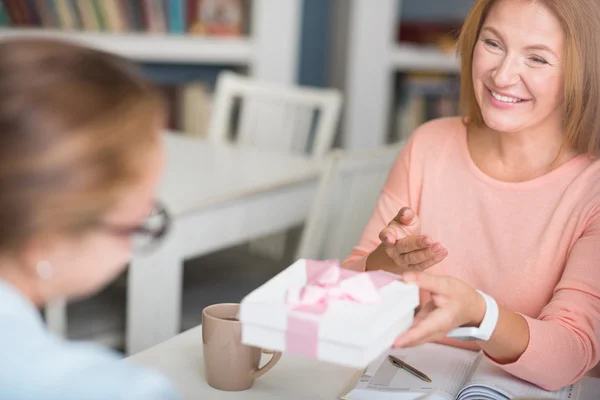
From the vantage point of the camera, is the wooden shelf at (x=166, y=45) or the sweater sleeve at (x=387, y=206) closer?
the sweater sleeve at (x=387, y=206)

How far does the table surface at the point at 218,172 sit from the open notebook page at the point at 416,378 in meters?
0.88

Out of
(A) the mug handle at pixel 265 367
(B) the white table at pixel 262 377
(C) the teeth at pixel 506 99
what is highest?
(C) the teeth at pixel 506 99

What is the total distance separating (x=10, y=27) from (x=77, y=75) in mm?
2744

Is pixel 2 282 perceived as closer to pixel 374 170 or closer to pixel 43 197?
pixel 43 197

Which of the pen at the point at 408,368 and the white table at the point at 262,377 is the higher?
the pen at the point at 408,368

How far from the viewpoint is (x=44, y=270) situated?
2.55 feet

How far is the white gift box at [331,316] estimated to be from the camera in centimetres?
90

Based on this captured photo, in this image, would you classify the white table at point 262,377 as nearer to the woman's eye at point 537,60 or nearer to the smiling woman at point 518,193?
the smiling woman at point 518,193

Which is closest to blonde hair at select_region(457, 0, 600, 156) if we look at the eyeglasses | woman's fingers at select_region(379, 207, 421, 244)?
woman's fingers at select_region(379, 207, 421, 244)

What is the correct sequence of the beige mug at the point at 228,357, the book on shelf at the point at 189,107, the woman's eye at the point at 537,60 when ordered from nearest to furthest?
the beige mug at the point at 228,357 < the woman's eye at the point at 537,60 < the book on shelf at the point at 189,107

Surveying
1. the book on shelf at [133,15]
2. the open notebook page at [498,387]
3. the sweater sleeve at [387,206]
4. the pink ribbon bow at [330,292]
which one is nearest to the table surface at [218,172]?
the sweater sleeve at [387,206]

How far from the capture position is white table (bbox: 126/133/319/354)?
6.79ft

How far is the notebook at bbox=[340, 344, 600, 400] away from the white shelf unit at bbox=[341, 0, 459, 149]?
2.38 meters

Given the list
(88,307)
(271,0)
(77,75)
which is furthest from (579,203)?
(271,0)
